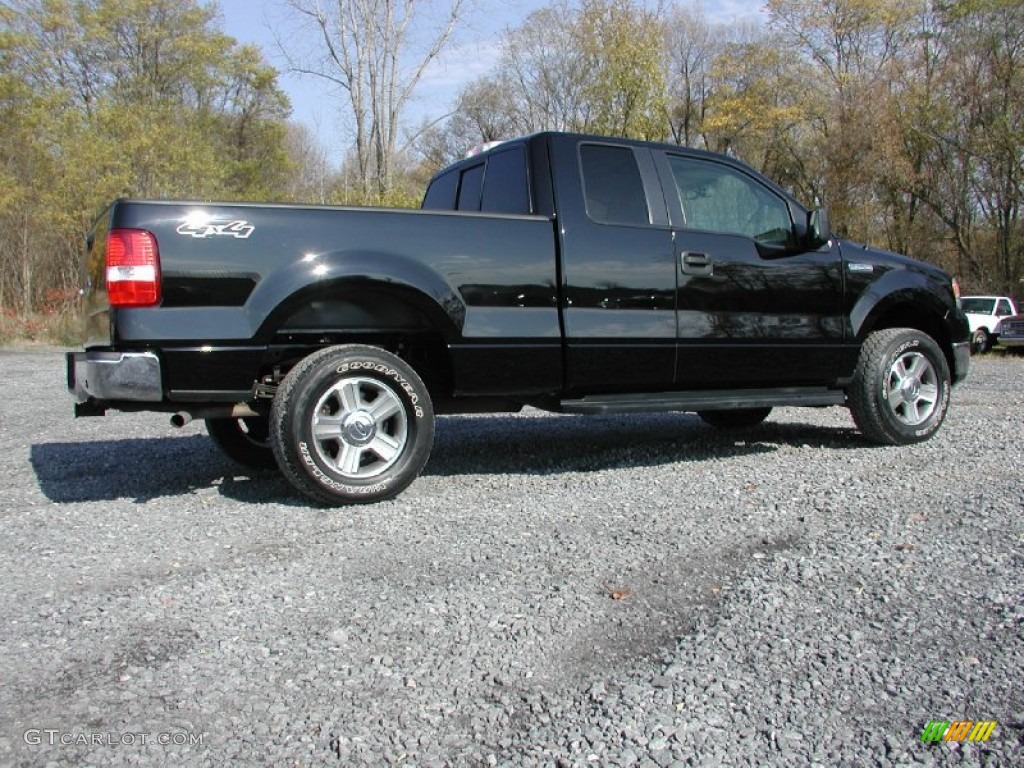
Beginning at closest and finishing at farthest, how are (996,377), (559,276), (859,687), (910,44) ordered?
(859,687)
(559,276)
(996,377)
(910,44)

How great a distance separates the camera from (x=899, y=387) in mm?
6219

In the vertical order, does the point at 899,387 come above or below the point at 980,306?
below

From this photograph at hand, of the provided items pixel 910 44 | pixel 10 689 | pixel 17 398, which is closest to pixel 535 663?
pixel 10 689

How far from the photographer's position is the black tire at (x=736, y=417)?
7.27 meters

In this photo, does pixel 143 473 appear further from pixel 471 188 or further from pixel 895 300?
pixel 895 300

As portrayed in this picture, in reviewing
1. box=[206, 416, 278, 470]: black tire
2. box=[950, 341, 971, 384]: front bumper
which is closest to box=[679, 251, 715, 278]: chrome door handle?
box=[950, 341, 971, 384]: front bumper

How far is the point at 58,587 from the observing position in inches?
133

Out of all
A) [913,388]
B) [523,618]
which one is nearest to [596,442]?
[913,388]

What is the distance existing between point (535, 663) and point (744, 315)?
3.52 metres

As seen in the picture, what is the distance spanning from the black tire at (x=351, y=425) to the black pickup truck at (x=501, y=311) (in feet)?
0.04

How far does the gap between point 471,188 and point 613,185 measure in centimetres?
105

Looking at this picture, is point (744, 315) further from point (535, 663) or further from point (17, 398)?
point (17, 398)

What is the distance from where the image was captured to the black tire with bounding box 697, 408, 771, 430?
7.27 meters

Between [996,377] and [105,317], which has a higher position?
[105,317]
